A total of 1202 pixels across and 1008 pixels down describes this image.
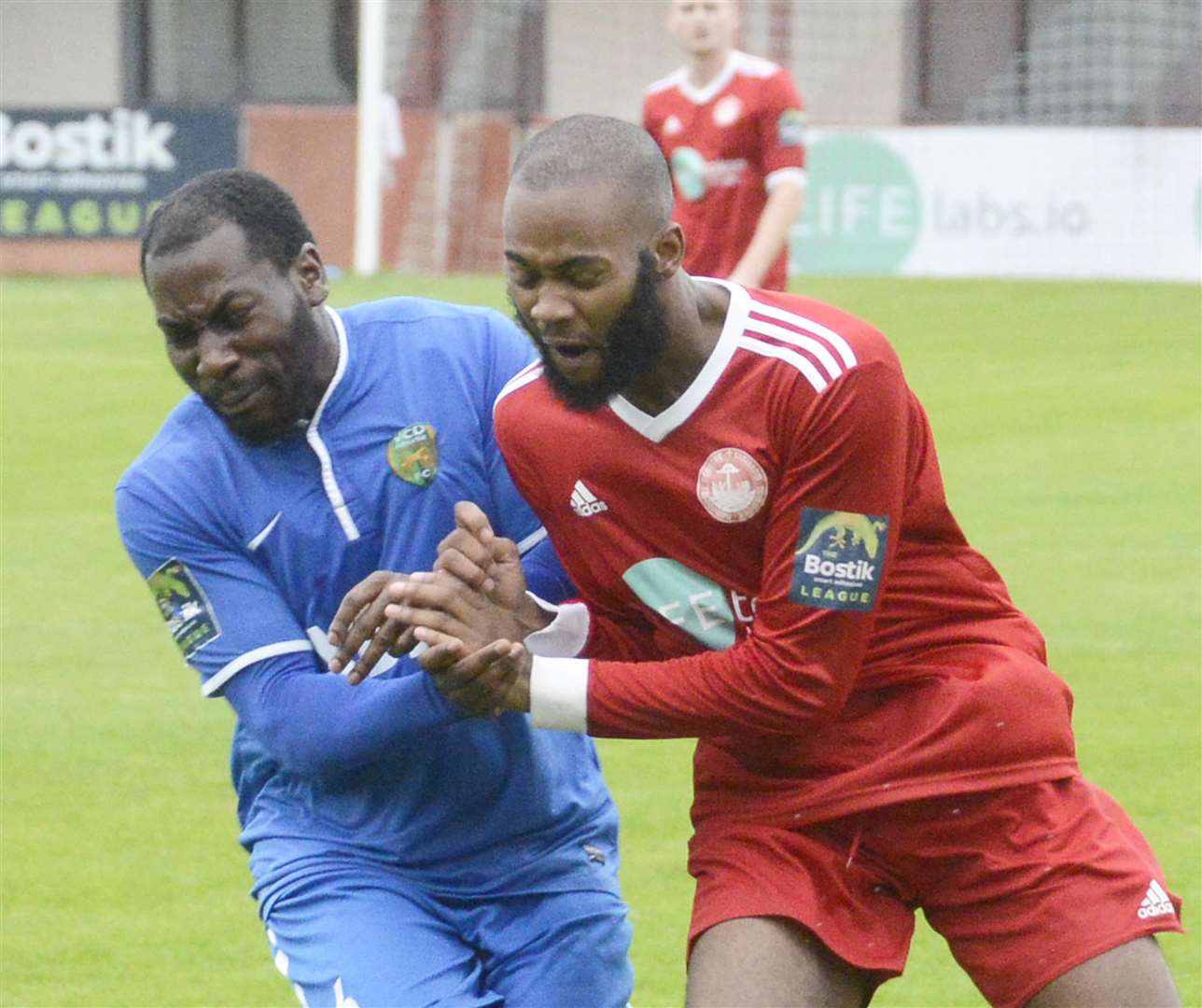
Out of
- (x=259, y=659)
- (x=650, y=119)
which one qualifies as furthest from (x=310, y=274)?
(x=650, y=119)

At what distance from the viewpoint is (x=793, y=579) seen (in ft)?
12.8

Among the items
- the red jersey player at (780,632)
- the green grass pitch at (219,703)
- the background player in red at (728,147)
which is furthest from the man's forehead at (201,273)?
the background player in red at (728,147)

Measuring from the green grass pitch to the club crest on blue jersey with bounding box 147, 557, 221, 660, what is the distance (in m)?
1.66

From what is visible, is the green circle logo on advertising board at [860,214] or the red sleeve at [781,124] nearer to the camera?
the red sleeve at [781,124]

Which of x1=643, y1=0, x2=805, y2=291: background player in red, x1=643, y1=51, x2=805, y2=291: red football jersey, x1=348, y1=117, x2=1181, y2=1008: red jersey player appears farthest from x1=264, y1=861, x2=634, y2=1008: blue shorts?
x1=643, y1=51, x2=805, y2=291: red football jersey

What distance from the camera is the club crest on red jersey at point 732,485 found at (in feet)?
12.9

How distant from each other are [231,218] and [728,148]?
6.92 metres

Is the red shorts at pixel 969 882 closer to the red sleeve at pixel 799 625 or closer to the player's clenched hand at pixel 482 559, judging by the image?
the red sleeve at pixel 799 625

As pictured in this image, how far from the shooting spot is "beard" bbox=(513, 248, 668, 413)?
3824 millimetres

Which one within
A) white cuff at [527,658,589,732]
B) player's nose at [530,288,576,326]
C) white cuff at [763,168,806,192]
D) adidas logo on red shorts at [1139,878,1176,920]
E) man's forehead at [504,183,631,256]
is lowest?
adidas logo on red shorts at [1139,878,1176,920]

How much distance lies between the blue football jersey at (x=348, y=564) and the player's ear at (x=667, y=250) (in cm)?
75

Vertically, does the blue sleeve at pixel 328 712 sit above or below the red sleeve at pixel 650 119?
below

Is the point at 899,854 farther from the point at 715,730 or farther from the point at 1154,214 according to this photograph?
the point at 1154,214

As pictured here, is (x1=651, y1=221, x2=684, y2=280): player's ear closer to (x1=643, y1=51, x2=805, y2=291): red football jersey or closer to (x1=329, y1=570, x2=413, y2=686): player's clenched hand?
(x1=329, y1=570, x2=413, y2=686): player's clenched hand
